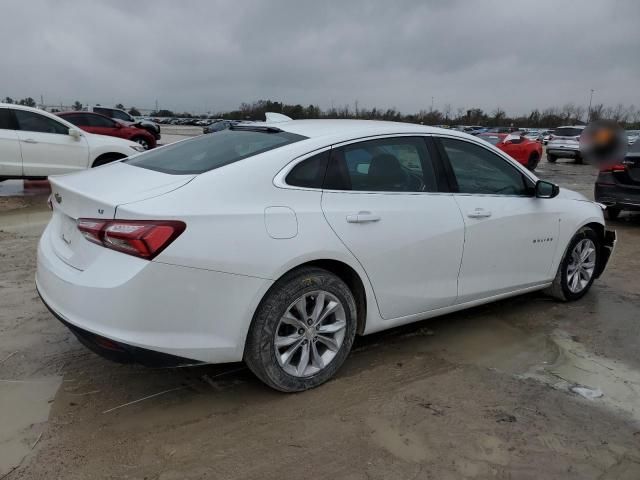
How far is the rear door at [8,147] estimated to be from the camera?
9423mm

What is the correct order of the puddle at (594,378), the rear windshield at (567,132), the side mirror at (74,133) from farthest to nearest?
the rear windshield at (567,132) < the side mirror at (74,133) < the puddle at (594,378)

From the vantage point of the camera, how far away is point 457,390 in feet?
11.1

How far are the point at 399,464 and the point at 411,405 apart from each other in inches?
22.1

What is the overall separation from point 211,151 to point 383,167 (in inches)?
43.2

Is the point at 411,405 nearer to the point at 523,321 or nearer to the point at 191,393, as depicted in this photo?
the point at 191,393

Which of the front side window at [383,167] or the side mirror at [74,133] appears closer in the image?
the front side window at [383,167]

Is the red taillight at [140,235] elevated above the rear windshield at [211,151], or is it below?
below

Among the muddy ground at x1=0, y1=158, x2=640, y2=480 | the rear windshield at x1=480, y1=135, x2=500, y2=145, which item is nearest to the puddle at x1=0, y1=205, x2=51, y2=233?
the muddy ground at x1=0, y1=158, x2=640, y2=480

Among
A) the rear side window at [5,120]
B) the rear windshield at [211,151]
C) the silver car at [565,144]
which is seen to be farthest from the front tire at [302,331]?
the silver car at [565,144]

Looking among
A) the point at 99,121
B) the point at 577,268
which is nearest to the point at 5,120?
the point at 99,121

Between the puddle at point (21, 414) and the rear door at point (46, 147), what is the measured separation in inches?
293

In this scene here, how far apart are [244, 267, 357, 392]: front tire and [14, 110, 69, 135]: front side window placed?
8.57m

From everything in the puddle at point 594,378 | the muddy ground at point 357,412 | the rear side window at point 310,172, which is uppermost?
the rear side window at point 310,172

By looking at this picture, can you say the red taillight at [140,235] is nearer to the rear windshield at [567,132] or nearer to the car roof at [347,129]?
the car roof at [347,129]
